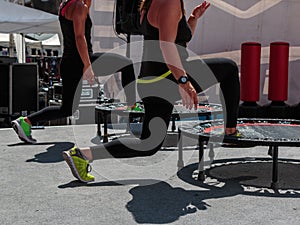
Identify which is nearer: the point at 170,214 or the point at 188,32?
the point at 170,214

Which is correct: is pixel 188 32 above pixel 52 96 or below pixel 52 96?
above

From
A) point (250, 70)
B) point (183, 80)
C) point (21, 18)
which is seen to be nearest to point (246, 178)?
point (183, 80)

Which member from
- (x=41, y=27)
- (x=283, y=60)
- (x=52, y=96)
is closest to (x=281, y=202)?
(x=283, y=60)

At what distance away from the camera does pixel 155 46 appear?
3.08 m

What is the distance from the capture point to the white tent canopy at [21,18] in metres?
8.36

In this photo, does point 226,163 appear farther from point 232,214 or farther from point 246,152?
point 232,214

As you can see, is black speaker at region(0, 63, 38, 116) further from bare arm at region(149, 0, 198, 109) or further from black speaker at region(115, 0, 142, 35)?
bare arm at region(149, 0, 198, 109)

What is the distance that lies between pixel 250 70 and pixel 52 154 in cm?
359

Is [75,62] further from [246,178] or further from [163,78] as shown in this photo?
[246,178]

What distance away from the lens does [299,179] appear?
12.2 feet

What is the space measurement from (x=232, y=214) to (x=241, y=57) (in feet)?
15.0

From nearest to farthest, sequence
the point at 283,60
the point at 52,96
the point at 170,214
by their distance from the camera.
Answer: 1. the point at 170,214
2. the point at 283,60
3. the point at 52,96

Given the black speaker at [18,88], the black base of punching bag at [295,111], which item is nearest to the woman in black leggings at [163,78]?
the black base of punching bag at [295,111]

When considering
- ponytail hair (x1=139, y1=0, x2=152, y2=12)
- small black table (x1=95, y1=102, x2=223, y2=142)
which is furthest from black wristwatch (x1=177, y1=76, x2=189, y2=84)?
small black table (x1=95, y1=102, x2=223, y2=142)
